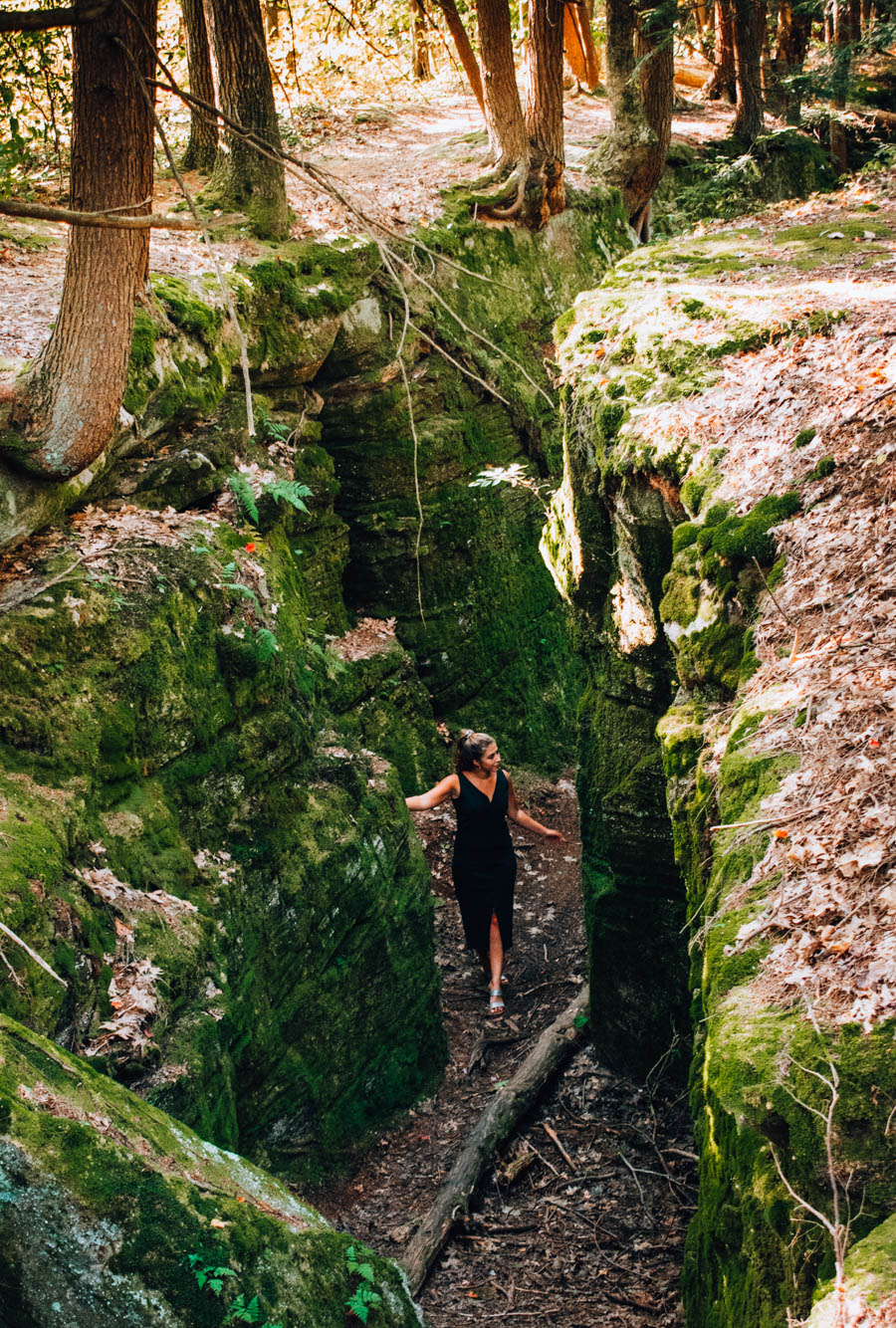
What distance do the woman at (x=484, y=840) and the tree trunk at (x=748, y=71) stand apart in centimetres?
1430

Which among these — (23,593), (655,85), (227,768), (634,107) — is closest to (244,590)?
(227,768)

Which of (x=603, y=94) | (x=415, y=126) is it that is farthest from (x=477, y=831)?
(x=603, y=94)

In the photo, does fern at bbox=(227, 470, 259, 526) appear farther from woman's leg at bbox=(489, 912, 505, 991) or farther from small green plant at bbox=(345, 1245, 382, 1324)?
small green plant at bbox=(345, 1245, 382, 1324)

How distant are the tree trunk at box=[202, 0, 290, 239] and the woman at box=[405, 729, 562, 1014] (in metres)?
6.33

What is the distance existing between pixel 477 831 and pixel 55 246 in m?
6.99

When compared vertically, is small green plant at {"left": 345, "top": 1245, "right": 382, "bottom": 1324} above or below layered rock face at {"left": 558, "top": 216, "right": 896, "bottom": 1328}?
below

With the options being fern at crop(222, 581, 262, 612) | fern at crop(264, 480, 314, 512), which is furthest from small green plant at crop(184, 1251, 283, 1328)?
fern at crop(264, 480, 314, 512)

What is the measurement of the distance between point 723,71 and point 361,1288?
24741mm

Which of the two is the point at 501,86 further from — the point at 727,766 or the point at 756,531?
the point at 727,766

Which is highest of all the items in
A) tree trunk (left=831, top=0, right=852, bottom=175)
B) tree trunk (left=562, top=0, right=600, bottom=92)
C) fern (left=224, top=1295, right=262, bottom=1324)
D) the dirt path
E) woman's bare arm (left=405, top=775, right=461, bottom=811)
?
tree trunk (left=562, top=0, right=600, bottom=92)

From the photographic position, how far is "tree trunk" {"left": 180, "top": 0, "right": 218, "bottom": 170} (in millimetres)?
11469

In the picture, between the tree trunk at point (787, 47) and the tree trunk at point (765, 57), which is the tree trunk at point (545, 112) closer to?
the tree trunk at point (765, 57)

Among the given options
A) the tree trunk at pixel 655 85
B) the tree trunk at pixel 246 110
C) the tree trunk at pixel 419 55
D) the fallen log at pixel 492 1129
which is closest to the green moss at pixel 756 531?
the fallen log at pixel 492 1129

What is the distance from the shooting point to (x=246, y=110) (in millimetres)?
9891
